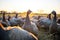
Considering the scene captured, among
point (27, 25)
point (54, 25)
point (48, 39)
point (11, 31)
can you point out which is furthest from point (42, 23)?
point (11, 31)

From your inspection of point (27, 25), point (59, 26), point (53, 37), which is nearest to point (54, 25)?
point (59, 26)

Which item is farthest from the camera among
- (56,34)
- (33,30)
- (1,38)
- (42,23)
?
(42,23)

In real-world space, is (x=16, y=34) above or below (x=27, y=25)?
above

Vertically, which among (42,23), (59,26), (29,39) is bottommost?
(42,23)

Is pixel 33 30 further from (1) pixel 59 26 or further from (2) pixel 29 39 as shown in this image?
(2) pixel 29 39

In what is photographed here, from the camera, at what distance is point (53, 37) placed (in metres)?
3.64

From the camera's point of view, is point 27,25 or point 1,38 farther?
point 27,25

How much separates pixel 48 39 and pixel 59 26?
1.92 feet

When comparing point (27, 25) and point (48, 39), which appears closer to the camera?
point (27, 25)

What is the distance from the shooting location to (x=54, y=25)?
397cm

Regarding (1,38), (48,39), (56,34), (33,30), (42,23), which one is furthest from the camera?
(42,23)

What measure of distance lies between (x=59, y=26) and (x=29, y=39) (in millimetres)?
2455

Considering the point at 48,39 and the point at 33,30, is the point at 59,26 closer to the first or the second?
the point at 48,39

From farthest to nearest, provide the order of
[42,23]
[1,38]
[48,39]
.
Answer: [42,23]
[48,39]
[1,38]
